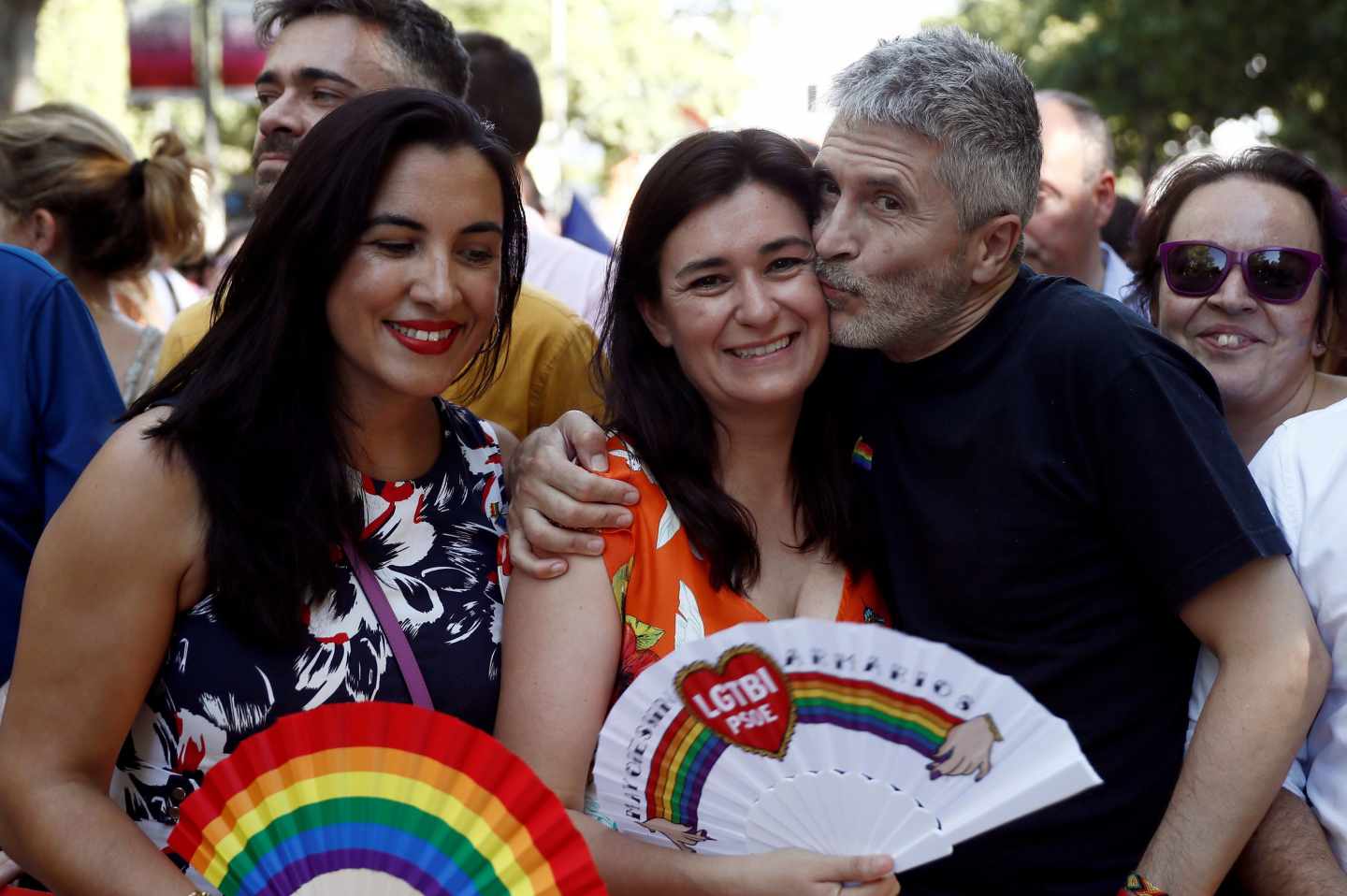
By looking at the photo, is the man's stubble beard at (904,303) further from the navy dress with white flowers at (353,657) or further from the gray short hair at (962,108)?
the navy dress with white flowers at (353,657)

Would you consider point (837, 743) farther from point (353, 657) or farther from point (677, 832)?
point (353, 657)

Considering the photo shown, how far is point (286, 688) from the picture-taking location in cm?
255

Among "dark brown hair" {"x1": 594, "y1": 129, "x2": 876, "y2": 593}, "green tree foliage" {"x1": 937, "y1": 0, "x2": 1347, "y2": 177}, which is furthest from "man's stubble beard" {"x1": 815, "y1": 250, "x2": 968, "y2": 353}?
"green tree foliage" {"x1": 937, "y1": 0, "x2": 1347, "y2": 177}

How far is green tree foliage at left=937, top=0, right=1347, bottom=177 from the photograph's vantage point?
17.6 meters

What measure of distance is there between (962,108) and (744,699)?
1.46 meters

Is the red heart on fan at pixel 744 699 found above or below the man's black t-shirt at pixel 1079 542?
below

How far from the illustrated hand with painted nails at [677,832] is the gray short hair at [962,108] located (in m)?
1.45

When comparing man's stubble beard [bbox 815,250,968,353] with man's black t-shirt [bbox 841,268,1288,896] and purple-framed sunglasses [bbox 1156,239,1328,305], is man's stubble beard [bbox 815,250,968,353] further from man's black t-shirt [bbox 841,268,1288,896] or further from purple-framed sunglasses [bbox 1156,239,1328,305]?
purple-framed sunglasses [bbox 1156,239,1328,305]

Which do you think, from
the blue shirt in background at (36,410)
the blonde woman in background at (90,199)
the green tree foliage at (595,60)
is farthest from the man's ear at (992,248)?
the green tree foliage at (595,60)

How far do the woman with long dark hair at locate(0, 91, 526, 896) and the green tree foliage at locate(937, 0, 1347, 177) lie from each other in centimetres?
1620

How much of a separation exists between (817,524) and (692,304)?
58 centimetres

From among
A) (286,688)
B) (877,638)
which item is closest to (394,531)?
(286,688)

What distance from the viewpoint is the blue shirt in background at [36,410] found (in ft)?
10.8

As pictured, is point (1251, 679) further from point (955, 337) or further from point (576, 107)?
point (576, 107)
